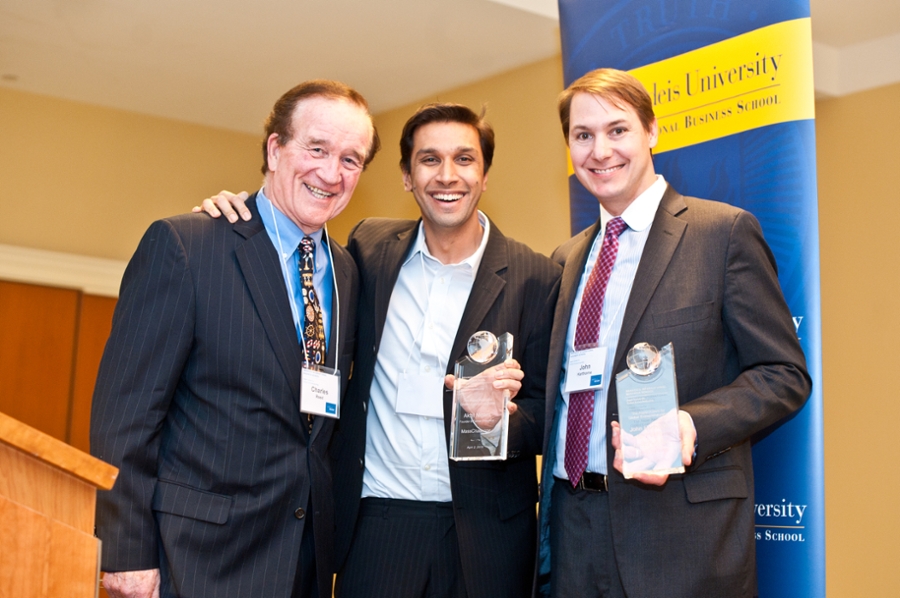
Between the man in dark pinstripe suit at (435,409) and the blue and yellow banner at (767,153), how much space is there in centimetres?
68

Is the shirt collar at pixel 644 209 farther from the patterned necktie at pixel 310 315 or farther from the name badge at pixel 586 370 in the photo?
the patterned necktie at pixel 310 315

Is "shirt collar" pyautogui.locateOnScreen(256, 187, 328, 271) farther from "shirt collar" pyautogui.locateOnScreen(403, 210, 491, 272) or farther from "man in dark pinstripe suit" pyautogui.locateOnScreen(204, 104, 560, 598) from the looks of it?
"shirt collar" pyautogui.locateOnScreen(403, 210, 491, 272)

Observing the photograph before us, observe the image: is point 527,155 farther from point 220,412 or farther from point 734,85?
point 220,412

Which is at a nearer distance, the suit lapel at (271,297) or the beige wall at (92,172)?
the suit lapel at (271,297)

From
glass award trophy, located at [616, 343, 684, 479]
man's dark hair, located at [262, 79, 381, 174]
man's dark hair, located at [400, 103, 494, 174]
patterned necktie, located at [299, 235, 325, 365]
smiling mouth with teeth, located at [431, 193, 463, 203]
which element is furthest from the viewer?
man's dark hair, located at [400, 103, 494, 174]

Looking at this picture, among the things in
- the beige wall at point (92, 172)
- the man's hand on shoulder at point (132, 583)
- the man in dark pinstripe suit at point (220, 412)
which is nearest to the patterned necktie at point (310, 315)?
the man in dark pinstripe suit at point (220, 412)

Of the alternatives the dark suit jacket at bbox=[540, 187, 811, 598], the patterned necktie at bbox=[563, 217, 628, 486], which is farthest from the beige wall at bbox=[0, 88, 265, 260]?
the dark suit jacket at bbox=[540, 187, 811, 598]

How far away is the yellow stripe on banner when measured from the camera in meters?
2.89

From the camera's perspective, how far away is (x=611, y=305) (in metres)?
2.54

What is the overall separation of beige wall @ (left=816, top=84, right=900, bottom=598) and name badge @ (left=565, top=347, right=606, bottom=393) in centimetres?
399

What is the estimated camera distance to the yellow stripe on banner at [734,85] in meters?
2.89

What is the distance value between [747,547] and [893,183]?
14.5 feet

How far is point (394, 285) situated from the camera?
301 centimetres

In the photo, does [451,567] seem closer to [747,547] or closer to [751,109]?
[747,547]
